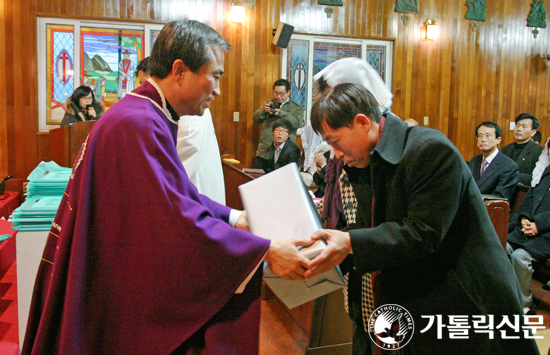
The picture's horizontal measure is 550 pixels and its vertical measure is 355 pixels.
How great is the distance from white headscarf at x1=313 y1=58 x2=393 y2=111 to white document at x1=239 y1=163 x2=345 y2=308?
66 centimetres

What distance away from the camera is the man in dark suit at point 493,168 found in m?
4.10

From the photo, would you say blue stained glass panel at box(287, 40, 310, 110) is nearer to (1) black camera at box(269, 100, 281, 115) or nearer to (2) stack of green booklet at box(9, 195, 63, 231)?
(1) black camera at box(269, 100, 281, 115)

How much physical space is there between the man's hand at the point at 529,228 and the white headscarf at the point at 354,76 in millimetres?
2280

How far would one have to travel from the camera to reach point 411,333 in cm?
126

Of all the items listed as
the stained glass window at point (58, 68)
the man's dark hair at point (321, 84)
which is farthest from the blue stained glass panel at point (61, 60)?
the man's dark hair at point (321, 84)

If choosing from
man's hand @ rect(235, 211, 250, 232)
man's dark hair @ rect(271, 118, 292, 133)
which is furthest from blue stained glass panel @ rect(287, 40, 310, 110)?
man's hand @ rect(235, 211, 250, 232)

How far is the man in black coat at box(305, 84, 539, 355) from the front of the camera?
3.87 ft

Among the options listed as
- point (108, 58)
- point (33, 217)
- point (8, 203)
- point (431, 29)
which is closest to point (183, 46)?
point (33, 217)

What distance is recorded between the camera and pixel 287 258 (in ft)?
4.09

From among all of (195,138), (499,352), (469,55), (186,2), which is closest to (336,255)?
(499,352)

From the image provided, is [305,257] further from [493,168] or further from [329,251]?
[493,168]

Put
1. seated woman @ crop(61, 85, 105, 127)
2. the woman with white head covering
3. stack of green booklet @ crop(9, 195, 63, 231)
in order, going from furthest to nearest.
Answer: the woman with white head covering
seated woman @ crop(61, 85, 105, 127)
stack of green booklet @ crop(9, 195, 63, 231)

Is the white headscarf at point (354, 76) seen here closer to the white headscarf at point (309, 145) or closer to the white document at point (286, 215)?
the white document at point (286, 215)

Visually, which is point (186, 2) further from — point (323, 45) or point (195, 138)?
point (195, 138)
